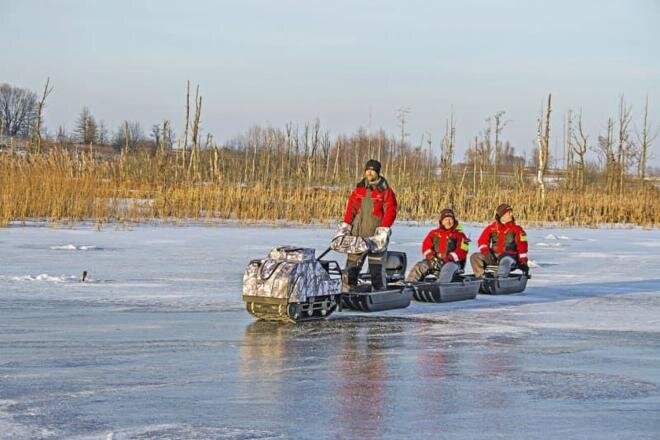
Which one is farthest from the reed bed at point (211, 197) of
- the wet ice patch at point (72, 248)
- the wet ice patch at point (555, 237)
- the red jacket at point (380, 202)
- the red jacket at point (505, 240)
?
the red jacket at point (380, 202)

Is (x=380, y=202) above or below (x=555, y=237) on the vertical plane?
above

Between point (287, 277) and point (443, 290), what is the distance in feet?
10.1

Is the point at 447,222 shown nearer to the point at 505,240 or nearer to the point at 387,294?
the point at 505,240

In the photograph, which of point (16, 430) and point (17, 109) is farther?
point (17, 109)

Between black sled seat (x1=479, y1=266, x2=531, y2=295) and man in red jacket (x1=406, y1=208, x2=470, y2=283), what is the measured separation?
0.73 meters

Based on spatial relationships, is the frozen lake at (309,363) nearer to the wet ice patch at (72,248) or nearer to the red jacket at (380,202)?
the red jacket at (380,202)

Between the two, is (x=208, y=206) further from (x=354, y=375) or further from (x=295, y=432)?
(x=295, y=432)

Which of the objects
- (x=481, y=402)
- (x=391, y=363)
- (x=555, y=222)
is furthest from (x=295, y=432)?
(x=555, y=222)

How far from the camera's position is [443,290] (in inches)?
519

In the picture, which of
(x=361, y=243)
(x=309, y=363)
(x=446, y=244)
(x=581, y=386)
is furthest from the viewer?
(x=446, y=244)

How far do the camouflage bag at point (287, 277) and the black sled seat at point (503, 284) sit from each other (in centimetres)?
400

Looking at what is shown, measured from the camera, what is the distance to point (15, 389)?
7199mm

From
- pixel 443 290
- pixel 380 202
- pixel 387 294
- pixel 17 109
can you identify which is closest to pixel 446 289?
pixel 443 290

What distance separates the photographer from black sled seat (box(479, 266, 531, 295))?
14.5m
